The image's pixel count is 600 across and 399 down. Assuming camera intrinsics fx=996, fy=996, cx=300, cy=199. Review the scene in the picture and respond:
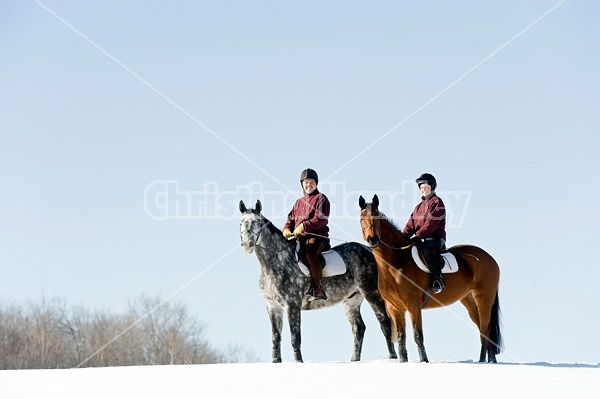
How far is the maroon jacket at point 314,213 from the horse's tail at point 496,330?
3348 millimetres

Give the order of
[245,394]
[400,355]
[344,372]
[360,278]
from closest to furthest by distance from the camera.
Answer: [245,394], [344,372], [400,355], [360,278]

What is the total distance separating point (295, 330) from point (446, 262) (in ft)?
9.41

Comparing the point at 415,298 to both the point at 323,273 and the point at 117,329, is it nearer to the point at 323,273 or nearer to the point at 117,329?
the point at 323,273

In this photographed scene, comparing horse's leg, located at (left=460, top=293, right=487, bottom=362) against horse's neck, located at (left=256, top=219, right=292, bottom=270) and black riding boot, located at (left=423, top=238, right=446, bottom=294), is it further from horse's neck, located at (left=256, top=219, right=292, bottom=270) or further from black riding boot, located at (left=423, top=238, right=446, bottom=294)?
horse's neck, located at (left=256, top=219, right=292, bottom=270)

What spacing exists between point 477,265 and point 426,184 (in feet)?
6.01

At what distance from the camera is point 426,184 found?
17391 millimetres

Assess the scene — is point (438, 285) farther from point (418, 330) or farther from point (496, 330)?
point (496, 330)

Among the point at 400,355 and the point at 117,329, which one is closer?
the point at 400,355

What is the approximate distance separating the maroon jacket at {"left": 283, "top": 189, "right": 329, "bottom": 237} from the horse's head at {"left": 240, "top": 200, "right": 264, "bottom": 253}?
99 cm

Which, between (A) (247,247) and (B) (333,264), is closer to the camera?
(A) (247,247)

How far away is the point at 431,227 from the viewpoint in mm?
17234

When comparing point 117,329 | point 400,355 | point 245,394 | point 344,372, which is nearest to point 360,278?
point 400,355

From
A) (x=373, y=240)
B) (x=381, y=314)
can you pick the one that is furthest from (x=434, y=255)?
(x=381, y=314)

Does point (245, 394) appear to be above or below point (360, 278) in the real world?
below
